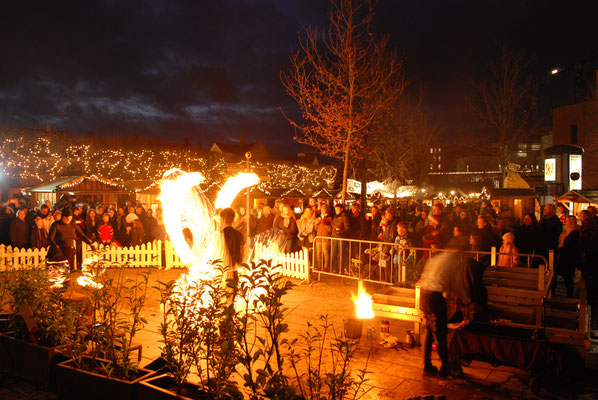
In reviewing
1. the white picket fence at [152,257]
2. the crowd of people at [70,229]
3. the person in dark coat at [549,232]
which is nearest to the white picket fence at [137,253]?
the white picket fence at [152,257]

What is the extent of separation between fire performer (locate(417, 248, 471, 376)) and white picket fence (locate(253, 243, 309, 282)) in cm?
556

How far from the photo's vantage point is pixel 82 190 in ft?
83.0

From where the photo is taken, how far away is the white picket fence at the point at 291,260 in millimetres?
10941

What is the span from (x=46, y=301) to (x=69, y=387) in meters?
1.40

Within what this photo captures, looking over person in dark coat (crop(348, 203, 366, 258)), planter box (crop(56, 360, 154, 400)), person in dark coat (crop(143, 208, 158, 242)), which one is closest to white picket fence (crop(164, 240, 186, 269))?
person in dark coat (crop(143, 208, 158, 242))

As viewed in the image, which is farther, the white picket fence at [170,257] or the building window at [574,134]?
the building window at [574,134]

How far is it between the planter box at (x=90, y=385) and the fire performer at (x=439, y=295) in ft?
11.1

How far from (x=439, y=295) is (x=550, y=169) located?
23.2 meters

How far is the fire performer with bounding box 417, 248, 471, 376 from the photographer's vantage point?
17.7 ft

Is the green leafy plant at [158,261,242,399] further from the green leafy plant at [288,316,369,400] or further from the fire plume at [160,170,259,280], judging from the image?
the fire plume at [160,170,259,280]

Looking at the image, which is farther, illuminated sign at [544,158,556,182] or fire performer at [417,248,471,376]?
illuminated sign at [544,158,556,182]

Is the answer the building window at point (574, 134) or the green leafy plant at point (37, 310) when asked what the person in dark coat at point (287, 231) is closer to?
the green leafy plant at point (37, 310)

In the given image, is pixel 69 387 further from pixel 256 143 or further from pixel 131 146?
pixel 256 143

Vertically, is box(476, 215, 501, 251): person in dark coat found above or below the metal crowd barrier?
above
